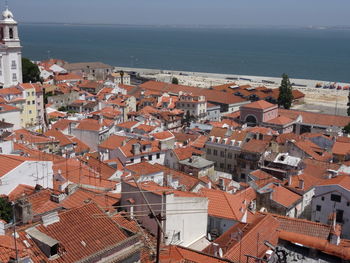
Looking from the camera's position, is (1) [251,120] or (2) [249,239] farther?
(1) [251,120]

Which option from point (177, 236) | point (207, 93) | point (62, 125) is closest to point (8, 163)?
point (177, 236)

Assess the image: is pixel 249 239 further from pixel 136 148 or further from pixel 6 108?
pixel 6 108

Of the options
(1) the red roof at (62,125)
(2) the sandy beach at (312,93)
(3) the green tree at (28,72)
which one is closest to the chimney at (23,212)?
(1) the red roof at (62,125)

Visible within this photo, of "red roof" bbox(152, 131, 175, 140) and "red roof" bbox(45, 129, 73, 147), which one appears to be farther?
"red roof" bbox(152, 131, 175, 140)

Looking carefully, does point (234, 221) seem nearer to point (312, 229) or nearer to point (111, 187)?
point (312, 229)

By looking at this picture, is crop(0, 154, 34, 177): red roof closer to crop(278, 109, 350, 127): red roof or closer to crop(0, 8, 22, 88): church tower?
crop(0, 8, 22, 88): church tower

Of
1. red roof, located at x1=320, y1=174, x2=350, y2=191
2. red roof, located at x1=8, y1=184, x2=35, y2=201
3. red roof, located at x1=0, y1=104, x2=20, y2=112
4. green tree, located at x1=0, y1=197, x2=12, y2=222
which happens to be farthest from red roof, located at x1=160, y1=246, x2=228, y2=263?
red roof, located at x1=0, y1=104, x2=20, y2=112

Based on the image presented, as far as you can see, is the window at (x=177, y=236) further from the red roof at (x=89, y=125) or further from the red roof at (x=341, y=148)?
the red roof at (x=89, y=125)

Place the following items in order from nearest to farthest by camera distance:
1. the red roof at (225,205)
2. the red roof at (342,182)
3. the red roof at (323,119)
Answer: the red roof at (225,205)
the red roof at (342,182)
the red roof at (323,119)
